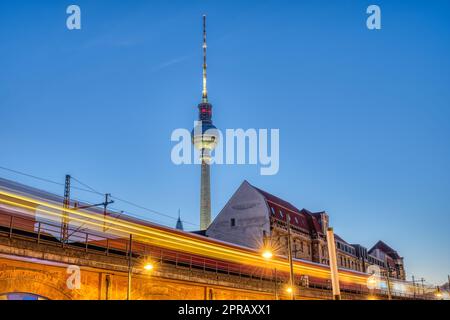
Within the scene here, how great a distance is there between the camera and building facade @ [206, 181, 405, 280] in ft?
237

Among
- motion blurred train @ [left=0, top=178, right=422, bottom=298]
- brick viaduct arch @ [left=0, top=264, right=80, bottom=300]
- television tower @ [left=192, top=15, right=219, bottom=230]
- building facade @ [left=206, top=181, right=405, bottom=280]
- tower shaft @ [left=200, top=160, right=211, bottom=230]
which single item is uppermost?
television tower @ [left=192, top=15, right=219, bottom=230]

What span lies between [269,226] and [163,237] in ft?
128

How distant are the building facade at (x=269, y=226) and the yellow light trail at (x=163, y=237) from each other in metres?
19.8

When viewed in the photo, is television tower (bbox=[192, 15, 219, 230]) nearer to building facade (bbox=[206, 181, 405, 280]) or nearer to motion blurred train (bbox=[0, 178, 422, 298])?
building facade (bbox=[206, 181, 405, 280])

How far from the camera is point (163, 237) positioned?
34.6 meters

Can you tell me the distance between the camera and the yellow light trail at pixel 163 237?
26303mm

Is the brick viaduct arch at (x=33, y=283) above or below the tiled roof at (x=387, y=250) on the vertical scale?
below

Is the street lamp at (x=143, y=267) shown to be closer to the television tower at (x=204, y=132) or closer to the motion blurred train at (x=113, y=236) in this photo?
the motion blurred train at (x=113, y=236)

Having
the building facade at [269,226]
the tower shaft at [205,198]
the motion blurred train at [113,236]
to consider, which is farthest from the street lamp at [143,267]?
the tower shaft at [205,198]

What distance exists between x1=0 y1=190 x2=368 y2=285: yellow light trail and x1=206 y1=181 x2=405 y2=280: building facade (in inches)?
778

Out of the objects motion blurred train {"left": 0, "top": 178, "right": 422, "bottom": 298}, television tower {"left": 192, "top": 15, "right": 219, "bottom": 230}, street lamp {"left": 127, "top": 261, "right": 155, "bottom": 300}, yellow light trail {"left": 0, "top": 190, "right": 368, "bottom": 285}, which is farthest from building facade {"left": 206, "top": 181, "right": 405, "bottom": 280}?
television tower {"left": 192, "top": 15, "right": 219, "bottom": 230}
